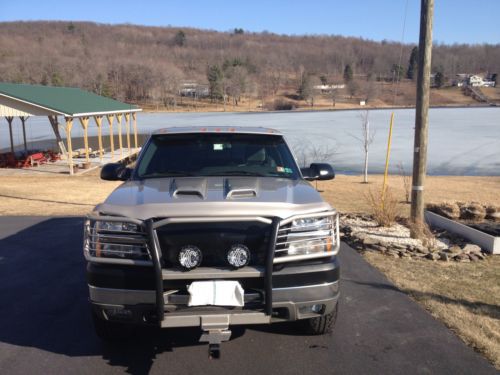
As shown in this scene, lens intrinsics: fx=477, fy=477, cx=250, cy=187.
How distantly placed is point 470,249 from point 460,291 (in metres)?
1.92

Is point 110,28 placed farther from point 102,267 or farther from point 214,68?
point 102,267

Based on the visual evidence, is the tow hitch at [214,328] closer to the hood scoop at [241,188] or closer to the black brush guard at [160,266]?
the black brush guard at [160,266]

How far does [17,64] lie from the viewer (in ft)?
352

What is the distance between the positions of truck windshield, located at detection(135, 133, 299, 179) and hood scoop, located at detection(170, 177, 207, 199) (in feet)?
1.04

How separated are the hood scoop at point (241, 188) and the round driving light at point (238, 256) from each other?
1.32ft

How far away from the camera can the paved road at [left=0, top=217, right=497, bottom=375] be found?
3.62 m

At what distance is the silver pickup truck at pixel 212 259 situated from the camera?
323cm

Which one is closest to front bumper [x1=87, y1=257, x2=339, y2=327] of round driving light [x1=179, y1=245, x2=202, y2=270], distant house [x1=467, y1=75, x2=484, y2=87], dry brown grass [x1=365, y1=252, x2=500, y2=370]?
round driving light [x1=179, y1=245, x2=202, y2=270]

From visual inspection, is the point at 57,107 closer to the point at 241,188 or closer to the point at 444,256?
the point at 444,256

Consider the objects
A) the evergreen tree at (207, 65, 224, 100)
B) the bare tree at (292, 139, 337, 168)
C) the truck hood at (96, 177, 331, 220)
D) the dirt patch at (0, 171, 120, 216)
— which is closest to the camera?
the truck hood at (96, 177, 331, 220)

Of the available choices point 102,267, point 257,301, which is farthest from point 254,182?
point 102,267

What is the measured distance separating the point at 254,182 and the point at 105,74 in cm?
10772

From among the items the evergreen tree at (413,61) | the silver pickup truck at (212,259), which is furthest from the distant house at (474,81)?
the silver pickup truck at (212,259)

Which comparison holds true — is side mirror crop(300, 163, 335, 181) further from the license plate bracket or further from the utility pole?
the utility pole
